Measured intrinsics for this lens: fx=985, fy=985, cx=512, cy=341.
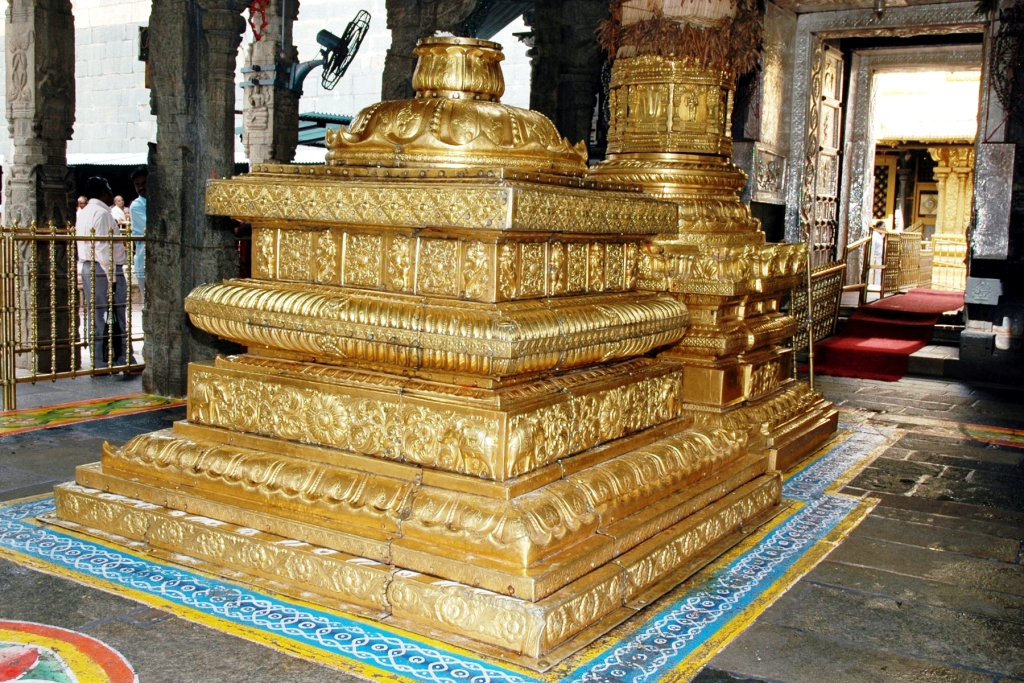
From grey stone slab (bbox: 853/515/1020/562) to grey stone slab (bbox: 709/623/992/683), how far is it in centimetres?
116

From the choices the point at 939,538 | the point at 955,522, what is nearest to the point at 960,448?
the point at 955,522

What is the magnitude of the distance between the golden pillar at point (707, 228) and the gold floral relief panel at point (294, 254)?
6.20 feet

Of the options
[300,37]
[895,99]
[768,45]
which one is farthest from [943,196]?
[300,37]

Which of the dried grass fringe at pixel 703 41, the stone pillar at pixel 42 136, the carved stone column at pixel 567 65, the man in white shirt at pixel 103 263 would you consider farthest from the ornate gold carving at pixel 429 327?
the carved stone column at pixel 567 65

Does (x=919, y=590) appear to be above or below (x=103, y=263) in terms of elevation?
below

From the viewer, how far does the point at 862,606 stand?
3035 mm

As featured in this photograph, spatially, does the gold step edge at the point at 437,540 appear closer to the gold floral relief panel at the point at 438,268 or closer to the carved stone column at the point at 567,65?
the gold floral relief panel at the point at 438,268

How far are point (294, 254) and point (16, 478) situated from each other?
1.80 metres

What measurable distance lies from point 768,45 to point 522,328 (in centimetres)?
692

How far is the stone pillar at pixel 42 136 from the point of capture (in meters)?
7.43

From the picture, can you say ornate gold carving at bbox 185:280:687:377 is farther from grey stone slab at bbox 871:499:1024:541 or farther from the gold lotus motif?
grey stone slab at bbox 871:499:1024:541

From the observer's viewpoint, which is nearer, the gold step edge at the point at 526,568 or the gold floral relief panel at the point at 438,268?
the gold step edge at the point at 526,568

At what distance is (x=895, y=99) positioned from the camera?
48.6 ft

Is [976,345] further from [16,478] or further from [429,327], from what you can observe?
[16,478]
